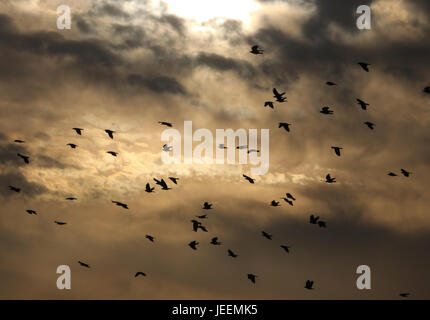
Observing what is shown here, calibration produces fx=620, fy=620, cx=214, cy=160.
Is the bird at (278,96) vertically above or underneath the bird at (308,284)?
above

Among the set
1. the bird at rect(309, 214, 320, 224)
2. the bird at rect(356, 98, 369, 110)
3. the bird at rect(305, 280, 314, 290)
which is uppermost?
the bird at rect(356, 98, 369, 110)

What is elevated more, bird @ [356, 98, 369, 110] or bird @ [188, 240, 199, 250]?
bird @ [356, 98, 369, 110]

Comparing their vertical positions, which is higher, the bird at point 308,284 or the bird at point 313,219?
the bird at point 313,219

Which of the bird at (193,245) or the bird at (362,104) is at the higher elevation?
the bird at (362,104)

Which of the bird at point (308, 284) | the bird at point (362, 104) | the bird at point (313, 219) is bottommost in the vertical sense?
the bird at point (308, 284)

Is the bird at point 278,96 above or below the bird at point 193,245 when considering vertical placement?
above

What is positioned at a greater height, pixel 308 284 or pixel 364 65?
pixel 364 65

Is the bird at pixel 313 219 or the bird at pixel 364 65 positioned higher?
the bird at pixel 364 65

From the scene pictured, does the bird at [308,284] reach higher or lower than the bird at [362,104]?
lower

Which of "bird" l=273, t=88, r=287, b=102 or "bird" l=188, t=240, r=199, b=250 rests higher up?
"bird" l=273, t=88, r=287, b=102

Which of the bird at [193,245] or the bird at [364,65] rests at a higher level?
the bird at [364,65]

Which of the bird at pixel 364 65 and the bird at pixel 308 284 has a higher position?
the bird at pixel 364 65
